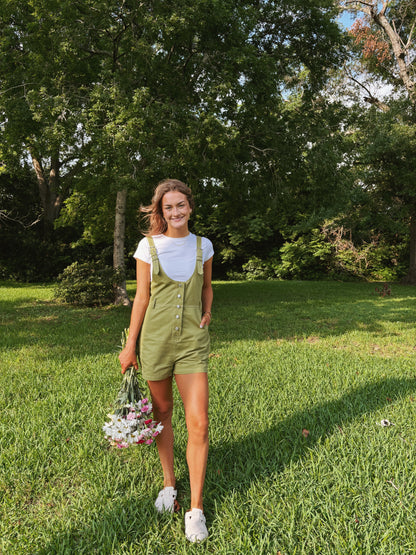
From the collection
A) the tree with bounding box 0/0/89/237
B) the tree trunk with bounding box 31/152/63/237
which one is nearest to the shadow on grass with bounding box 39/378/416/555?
the tree with bounding box 0/0/89/237

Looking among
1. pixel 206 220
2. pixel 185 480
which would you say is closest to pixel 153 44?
pixel 185 480

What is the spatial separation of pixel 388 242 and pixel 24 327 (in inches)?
813

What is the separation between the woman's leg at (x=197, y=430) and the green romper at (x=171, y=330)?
0.09 meters

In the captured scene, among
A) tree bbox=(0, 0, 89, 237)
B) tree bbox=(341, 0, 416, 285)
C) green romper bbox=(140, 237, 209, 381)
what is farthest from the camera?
tree bbox=(341, 0, 416, 285)

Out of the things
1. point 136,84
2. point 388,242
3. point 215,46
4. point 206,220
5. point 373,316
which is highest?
point 215,46

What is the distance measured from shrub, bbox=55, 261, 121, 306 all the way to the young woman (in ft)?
30.2

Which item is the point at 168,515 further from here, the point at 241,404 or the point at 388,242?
the point at 388,242

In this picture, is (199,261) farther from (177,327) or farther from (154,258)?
(177,327)

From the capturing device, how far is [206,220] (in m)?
24.4

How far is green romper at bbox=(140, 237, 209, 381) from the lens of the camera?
6.97 ft

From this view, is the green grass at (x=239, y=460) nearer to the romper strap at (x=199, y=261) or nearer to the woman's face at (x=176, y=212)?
the romper strap at (x=199, y=261)

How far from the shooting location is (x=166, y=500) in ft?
7.41

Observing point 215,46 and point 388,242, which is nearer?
point 215,46

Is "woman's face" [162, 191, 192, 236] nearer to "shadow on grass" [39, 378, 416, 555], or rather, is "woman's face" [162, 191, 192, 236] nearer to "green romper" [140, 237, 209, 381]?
"green romper" [140, 237, 209, 381]
